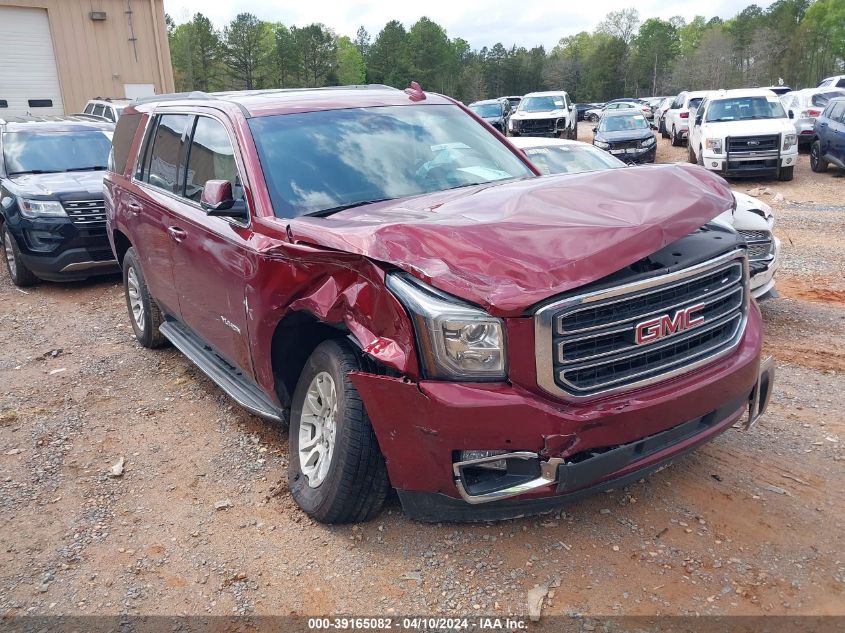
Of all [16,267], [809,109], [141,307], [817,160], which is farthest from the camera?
[809,109]

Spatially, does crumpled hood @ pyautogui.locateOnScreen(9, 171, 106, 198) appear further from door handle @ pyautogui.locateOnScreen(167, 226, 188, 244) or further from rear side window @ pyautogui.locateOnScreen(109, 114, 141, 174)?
door handle @ pyautogui.locateOnScreen(167, 226, 188, 244)

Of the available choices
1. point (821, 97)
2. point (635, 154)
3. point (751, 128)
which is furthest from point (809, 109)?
point (751, 128)

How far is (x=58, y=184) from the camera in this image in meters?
8.93

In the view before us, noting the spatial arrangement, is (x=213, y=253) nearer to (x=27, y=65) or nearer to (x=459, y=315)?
(x=459, y=315)

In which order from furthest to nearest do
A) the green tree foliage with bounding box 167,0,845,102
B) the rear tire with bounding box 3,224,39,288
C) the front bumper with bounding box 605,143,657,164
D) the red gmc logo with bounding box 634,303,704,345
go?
the green tree foliage with bounding box 167,0,845,102, the front bumper with bounding box 605,143,657,164, the rear tire with bounding box 3,224,39,288, the red gmc logo with bounding box 634,303,704,345

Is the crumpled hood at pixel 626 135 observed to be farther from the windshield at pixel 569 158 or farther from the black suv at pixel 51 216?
the black suv at pixel 51 216

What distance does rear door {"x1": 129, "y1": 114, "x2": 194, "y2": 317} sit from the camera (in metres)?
4.93

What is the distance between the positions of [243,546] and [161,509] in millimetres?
644

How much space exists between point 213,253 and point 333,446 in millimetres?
1485

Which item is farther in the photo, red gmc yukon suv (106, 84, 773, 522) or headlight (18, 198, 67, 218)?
headlight (18, 198, 67, 218)

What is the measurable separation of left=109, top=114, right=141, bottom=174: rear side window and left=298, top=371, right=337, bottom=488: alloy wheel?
3.35 metres

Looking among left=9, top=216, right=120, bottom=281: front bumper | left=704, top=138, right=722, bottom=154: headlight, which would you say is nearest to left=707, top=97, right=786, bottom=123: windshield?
left=704, top=138, right=722, bottom=154: headlight

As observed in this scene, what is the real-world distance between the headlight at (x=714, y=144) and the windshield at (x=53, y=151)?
11615 mm

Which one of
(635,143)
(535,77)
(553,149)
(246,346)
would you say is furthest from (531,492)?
(535,77)
